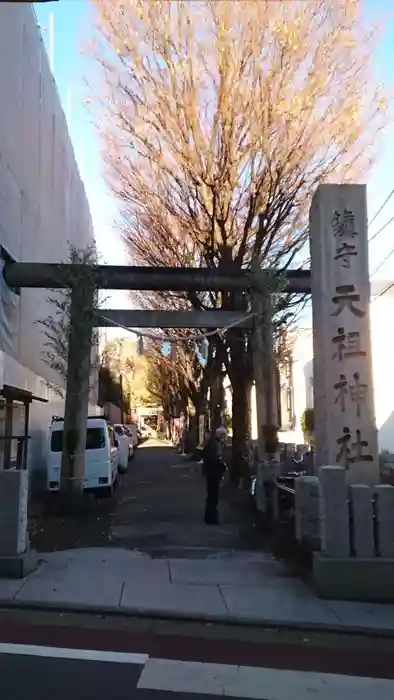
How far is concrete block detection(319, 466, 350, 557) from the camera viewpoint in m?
8.27

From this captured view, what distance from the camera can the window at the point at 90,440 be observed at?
A: 60.4 feet

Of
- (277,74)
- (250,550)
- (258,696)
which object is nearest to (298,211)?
(277,74)

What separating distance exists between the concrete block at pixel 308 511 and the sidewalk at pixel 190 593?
1.76 feet

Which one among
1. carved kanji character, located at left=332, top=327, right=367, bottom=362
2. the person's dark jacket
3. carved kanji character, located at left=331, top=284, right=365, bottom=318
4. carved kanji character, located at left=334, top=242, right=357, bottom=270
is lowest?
the person's dark jacket

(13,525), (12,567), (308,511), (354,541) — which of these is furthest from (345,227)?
(12,567)

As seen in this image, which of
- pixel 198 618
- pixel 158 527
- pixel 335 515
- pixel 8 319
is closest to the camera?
pixel 198 618

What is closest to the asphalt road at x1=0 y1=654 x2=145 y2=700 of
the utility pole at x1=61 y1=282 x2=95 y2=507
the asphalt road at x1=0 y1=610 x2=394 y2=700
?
the asphalt road at x1=0 y1=610 x2=394 y2=700

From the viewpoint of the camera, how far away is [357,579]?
8141mm

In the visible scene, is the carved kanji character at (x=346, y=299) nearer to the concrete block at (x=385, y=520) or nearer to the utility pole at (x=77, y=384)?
the concrete block at (x=385, y=520)

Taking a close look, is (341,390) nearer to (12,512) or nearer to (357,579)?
(357,579)

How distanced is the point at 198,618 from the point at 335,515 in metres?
1.98

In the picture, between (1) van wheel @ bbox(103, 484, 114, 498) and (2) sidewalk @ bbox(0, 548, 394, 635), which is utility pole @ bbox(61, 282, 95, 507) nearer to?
(1) van wheel @ bbox(103, 484, 114, 498)

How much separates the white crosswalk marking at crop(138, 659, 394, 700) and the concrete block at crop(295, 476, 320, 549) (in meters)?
3.79

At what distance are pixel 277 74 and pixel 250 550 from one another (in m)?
10.8
